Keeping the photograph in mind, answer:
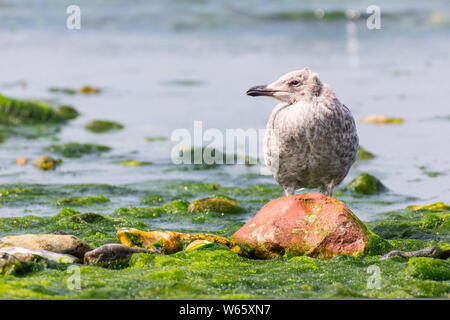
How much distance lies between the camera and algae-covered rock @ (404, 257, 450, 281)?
5582 millimetres

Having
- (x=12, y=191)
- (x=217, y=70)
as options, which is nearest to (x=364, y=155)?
(x=12, y=191)

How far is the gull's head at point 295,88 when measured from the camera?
711 cm

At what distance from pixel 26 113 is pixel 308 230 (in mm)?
8660

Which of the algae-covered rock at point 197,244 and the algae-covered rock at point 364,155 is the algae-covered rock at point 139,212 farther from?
the algae-covered rock at point 364,155

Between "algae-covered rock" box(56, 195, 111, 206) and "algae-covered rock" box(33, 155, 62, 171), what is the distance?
1.81 metres

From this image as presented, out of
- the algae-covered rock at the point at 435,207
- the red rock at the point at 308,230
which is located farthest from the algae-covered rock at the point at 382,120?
the red rock at the point at 308,230

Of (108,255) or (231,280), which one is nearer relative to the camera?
(231,280)

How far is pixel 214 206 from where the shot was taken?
8484mm

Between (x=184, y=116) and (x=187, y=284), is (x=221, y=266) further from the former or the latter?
(x=184, y=116)

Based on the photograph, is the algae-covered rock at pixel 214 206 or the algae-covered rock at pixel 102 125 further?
the algae-covered rock at pixel 102 125

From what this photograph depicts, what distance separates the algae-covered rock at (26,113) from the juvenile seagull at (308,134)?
752cm

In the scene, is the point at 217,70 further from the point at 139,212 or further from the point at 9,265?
the point at 9,265
